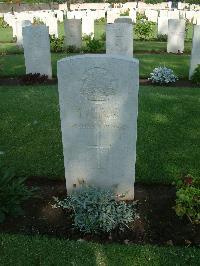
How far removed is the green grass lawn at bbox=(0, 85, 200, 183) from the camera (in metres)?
5.88

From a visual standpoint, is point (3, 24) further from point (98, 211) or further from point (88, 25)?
point (98, 211)

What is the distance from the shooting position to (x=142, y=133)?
716 centimetres

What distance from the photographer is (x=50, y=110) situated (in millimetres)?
8609

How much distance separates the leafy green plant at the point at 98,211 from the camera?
4.34 meters

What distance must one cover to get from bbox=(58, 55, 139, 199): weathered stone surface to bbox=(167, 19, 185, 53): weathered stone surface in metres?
11.2

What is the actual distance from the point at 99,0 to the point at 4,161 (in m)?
50.5

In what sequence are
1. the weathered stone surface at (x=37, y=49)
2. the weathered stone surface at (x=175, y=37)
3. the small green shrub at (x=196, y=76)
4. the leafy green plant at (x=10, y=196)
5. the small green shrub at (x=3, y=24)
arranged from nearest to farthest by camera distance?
the leafy green plant at (x=10, y=196) < the small green shrub at (x=196, y=76) < the weathered stone surface at (x=37, y=49) < the weathered stone surface at (x=175, y=37) < the small green shrub at (x=3, y=24)

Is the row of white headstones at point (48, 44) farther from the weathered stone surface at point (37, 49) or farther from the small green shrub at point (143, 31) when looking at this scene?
the small green shrub at point (143, 31)

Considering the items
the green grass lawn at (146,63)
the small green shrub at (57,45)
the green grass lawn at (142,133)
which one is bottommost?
the green grass lawn at (142,133)

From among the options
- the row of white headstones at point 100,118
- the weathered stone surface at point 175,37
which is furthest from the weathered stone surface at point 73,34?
the row of white headstones at point 100,118

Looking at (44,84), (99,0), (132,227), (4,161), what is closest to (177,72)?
(44,84)

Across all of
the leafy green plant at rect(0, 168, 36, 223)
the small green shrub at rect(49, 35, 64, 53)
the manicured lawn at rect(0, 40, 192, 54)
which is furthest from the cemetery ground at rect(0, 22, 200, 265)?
the manicured lawn at rect(0, 40, 192, 54)

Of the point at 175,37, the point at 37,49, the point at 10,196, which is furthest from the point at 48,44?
the point at 10,196

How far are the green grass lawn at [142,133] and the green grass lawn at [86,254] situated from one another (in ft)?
5.11
